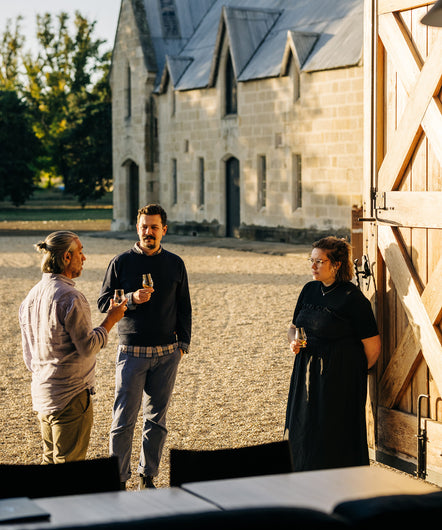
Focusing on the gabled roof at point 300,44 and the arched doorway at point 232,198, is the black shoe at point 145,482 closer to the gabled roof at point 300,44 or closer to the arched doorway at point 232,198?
the gabled roof at point 300,44

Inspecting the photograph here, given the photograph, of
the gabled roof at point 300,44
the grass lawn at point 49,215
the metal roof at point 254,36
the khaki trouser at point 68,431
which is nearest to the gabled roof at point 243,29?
the metal roof at point 254,36

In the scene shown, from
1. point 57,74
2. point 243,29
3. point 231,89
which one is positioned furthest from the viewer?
point 57,74

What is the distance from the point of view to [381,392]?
6641 millimetres

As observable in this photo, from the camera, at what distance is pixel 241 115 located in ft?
103

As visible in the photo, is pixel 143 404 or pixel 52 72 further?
pixel 52 72

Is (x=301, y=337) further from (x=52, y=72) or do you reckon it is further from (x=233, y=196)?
(x=52, y=72)

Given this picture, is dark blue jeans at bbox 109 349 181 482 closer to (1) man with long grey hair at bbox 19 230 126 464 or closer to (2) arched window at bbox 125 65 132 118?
(1) man with long grey hair at bbox 19 230 126 464

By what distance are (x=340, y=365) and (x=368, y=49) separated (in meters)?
2.44

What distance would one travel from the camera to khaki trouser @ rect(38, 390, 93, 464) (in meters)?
5.27

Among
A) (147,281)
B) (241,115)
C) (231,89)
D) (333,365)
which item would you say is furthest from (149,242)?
(231,89)

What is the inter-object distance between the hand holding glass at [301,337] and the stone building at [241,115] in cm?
1921

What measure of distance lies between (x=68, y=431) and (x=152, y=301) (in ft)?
4.13

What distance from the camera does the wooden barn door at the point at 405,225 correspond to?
608cm

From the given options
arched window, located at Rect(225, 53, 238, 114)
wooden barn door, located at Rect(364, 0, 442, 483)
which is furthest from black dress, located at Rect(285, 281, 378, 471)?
arched window, located at Rect(225, 53, 238, 114)
